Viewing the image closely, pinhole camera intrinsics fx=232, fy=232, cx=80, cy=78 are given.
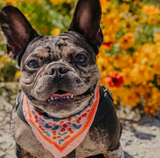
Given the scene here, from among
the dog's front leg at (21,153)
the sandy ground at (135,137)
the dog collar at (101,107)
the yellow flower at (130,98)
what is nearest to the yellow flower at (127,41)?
the yellow flower at (130,98)

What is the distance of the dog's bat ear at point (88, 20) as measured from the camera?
5.17 feet

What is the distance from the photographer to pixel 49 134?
5.52ft

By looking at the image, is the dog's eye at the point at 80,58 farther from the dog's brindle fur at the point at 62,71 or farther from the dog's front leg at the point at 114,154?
the dog's front leg at the point at 114,154

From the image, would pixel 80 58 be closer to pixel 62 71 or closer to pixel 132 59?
pixel 62 71

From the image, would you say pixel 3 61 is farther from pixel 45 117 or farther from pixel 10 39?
pixel 45 117

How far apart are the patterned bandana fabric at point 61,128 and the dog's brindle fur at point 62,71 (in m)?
0.05

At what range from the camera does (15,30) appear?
1653 mm

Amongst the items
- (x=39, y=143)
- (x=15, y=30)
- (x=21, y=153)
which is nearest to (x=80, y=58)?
(x=15, y=30)

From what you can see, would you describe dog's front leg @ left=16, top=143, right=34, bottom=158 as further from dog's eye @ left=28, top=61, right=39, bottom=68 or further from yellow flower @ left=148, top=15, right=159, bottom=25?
yellow flower @ left=148, top=15, right=159, bottom=25

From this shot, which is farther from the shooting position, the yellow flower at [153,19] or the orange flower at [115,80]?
the yellow flower at [153,19]

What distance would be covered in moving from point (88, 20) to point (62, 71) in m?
0.48

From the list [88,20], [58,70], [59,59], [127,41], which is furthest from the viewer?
[127,41]

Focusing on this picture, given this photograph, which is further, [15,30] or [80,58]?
[15,30]

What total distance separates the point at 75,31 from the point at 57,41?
0.22 metres
